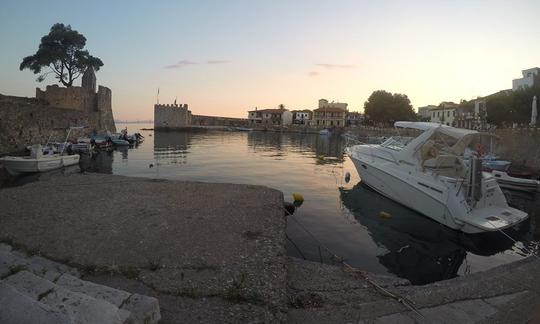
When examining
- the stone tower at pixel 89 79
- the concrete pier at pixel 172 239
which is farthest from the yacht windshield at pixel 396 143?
the stone tower at pixel 89 79

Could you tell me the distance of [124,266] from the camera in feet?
21.2

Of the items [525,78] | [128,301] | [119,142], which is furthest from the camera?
[525,78]

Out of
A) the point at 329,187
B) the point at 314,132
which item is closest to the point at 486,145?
the point at 329,187

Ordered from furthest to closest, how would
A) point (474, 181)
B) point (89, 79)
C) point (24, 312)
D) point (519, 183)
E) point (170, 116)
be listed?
point (170, 116), point (89, 79), point (519, 183), point (474, 181), point (24, 312)

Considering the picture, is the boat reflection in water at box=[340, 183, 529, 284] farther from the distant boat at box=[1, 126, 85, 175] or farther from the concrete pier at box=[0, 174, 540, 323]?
the distant boat at box=[1, 126, 85, 175]

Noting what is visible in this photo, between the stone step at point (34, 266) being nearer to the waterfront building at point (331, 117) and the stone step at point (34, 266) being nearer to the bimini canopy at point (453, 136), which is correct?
the bimini canopy at point (453, 136)

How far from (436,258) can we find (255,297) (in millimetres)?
7209

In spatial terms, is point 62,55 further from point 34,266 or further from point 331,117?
point 331,117

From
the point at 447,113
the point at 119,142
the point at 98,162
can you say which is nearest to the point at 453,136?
the point at 98,162

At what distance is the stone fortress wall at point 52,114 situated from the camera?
26.9 metres

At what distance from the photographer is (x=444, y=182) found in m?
12.6

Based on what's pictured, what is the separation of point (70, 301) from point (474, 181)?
12415mm

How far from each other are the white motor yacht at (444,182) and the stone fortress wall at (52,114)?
27316 millimetres

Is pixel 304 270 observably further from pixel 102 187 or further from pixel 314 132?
pixel 314 132
